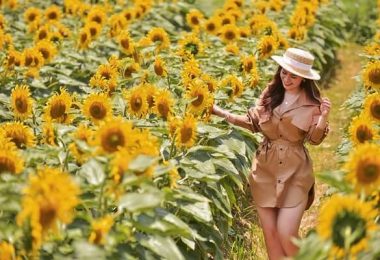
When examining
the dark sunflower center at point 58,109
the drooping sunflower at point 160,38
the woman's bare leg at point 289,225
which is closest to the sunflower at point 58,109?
the dark sunflower center at point 58,109

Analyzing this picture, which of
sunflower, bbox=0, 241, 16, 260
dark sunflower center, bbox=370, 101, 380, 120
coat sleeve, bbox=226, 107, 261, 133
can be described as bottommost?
coat sleeve, bbox=226, 107, 261, 133

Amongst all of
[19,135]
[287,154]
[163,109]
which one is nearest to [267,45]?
[287,154]

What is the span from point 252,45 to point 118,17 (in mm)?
1435

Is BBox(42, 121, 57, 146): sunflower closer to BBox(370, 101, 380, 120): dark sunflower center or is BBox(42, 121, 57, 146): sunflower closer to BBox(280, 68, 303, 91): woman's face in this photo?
BBox(280, 68, 303, 91): woman's face

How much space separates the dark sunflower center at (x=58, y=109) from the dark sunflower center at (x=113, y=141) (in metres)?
1.20

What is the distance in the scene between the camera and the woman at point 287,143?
3.85 m

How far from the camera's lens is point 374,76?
169 inches

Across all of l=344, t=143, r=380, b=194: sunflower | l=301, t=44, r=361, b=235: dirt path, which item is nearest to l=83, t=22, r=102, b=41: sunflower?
l=301, t=44, r=361, b=235: dirt path

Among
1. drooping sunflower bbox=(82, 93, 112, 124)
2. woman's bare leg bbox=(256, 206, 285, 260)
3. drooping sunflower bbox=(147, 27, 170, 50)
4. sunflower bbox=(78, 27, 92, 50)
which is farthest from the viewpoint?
sunflower bbox=(78, 27, 92, 50)

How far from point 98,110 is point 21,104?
2.30 feet

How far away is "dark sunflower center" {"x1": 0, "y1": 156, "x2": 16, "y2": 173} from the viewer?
2.85 meters

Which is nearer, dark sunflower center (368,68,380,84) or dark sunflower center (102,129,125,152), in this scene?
dark sunflower center (102,129,125,152)

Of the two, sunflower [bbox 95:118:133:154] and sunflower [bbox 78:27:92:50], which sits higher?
sunflower [bbox 95:118:133:154]

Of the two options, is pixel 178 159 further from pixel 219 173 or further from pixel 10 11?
pixel 10 11
